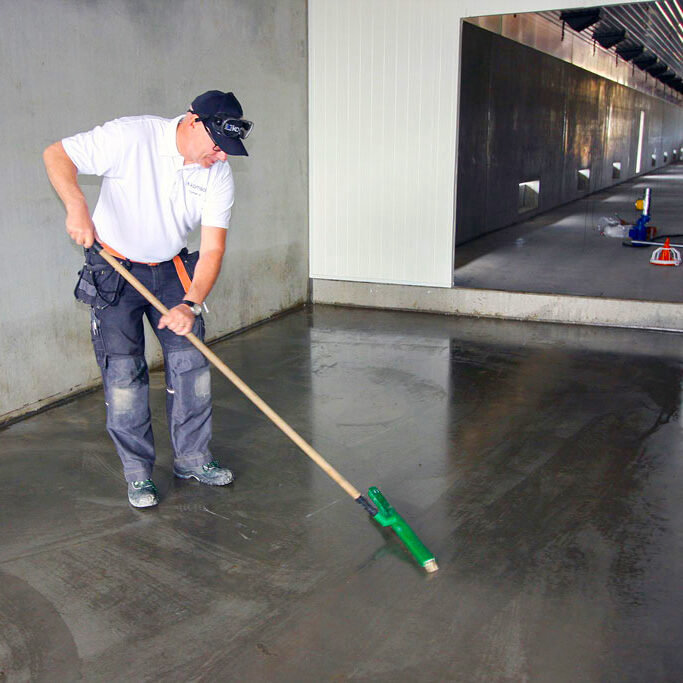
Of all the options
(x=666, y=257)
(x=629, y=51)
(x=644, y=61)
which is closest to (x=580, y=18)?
(x=666, y=257)

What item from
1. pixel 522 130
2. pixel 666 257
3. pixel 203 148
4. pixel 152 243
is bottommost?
pixel 666 257

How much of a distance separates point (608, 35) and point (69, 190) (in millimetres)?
10027

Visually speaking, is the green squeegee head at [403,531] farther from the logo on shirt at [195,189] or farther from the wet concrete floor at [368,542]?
the logo on shirt at [195,189]

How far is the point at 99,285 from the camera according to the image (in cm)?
268

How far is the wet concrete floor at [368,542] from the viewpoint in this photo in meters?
2.01

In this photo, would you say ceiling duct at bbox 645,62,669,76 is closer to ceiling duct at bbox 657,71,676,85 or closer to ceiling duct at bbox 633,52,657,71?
ceiling duct at bbox 633,52,657,71

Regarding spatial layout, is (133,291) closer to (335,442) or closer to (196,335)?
(196,335)

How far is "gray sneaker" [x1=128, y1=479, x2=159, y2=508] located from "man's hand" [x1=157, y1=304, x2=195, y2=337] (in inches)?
25.3

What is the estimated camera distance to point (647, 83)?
1600cm

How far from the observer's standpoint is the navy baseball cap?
96.7 inches

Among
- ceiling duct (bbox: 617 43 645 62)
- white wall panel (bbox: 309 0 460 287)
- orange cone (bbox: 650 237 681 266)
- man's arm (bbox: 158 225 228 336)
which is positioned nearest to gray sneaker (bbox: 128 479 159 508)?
man's arm (bbox: 158 225 228 336)

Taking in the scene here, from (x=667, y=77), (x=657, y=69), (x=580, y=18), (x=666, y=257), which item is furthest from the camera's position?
(x=667, y=77)

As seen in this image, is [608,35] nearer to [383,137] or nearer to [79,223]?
[383,137]

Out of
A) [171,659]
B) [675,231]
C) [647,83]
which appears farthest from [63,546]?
[647,83]
